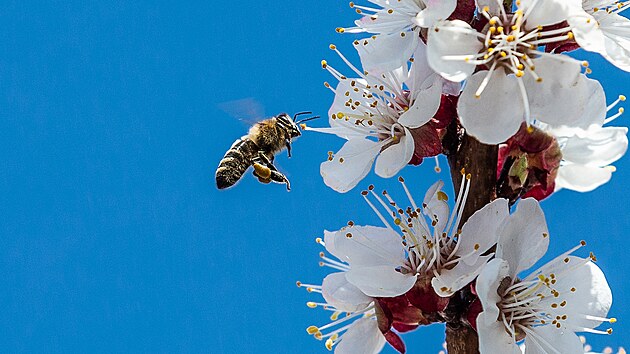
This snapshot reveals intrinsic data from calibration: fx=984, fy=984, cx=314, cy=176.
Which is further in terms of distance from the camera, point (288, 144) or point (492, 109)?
point (288, 144)

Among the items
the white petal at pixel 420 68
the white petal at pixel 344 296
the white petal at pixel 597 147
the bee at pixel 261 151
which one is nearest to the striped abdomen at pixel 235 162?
the bee at pixel 261 151

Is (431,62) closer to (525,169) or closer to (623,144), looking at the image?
(525,169)

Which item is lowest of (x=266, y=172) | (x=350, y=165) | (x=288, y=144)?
(x=350, y=165)

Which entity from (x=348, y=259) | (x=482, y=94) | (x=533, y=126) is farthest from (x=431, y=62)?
(x=348, y=259)

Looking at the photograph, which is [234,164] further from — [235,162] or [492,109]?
[492,109]

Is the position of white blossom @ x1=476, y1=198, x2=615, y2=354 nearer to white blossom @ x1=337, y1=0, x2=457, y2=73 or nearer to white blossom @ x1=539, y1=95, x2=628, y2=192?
white blossom @ x1=539, y1=95, x2=628, y2=192

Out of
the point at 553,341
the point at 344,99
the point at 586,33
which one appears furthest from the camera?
the point at 344,99

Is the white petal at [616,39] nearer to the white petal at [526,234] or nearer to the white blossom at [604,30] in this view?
the white blossom at [604,30]

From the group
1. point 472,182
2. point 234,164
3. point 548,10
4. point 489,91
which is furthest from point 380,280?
point 234,164
